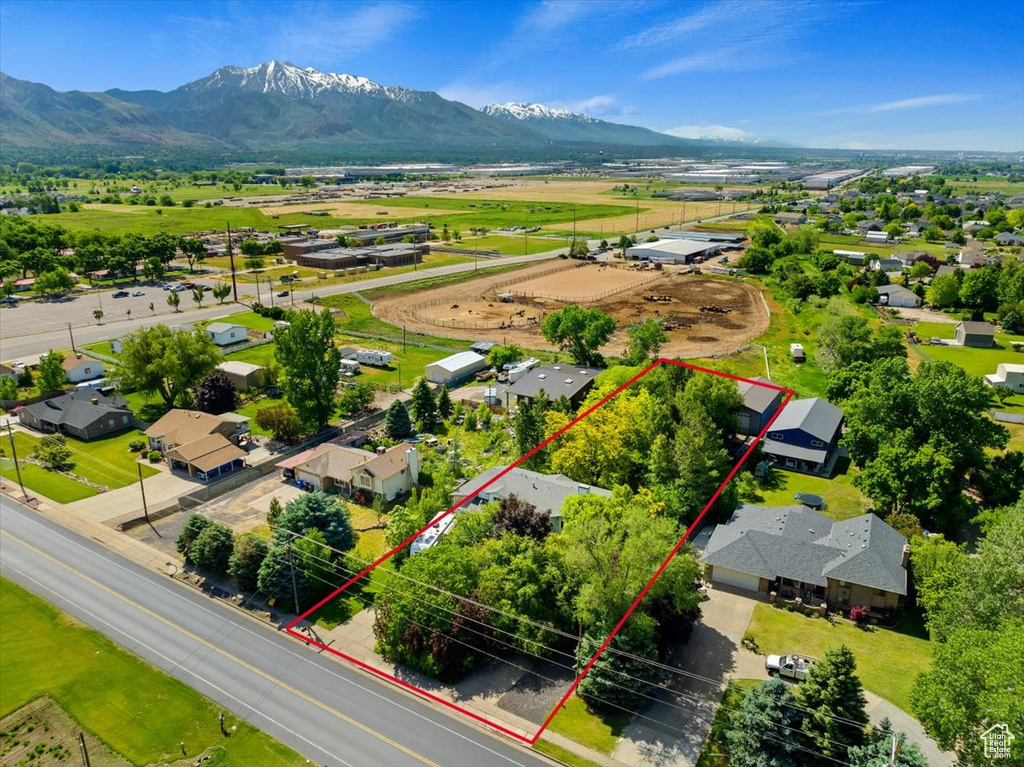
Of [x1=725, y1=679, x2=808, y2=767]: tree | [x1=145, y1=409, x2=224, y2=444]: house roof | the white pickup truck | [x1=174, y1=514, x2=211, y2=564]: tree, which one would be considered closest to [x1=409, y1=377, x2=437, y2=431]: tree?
[x1=145, y1=409, x2=224, y2=444]: house roof

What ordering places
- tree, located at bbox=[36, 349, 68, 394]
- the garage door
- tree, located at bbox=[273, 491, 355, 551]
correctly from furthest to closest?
tree, located at bbox=[36, 349, 68, 394], tree, located at bbox=[273, 491, 355, 551], the garage door

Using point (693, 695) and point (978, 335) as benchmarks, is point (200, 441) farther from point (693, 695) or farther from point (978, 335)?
point (978, 335)

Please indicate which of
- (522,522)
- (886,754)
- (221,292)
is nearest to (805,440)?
(522,522)

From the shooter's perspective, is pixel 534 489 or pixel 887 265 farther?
pixel 887 265

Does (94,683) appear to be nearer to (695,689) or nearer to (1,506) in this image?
(1,506)

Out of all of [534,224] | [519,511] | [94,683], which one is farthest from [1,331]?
[534,224]

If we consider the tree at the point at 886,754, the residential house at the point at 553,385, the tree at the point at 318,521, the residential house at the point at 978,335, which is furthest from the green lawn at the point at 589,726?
the residential house at the point at 978,335

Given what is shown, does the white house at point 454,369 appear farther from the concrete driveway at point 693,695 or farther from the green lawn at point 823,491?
the concrete driveway at point 693,695

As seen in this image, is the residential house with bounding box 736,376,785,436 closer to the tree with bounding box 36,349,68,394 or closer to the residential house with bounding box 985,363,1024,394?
the residential house with bounding box 985,363,1024,394
